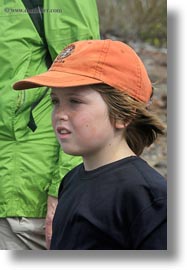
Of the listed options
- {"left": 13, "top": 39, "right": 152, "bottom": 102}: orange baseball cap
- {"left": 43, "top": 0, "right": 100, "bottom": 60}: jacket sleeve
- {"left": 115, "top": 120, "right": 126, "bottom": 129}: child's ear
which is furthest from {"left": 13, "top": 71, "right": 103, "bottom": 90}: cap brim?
{"left": 43, "top": 0, "right": 100, "bottom": 60}: jacket sleeve

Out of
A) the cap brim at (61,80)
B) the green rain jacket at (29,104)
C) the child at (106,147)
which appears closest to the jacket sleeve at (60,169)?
the green rain jacket at (29,104)

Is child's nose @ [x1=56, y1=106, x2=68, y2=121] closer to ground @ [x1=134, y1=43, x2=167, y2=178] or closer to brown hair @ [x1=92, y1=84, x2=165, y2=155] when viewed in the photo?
brown hair @ [x1=92, y1=84, x2=165, y2=155]

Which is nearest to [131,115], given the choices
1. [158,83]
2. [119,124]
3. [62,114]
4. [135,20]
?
[119,124]

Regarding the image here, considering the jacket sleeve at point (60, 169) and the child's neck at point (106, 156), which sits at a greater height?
the child's neck at point (106, 156)

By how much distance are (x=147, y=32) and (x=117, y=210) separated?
57 cm

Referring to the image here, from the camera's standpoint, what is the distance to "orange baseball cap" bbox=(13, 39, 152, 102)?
1.08m

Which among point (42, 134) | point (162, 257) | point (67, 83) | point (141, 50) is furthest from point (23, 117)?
point (162, 257)

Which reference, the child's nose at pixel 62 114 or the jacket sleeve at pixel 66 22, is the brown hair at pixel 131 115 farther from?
the jacket sleeve at pixel 66 22

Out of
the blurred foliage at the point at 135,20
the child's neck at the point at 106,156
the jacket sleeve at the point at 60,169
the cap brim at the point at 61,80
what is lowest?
the jacket sleeve at the point at 60,169

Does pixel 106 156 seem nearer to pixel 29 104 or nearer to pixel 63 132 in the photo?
pixel 63 132

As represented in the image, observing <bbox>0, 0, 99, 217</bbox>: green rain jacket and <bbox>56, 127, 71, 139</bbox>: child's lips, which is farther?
<bbox>0, 0, 99, 217</bbox>: green rain jacket

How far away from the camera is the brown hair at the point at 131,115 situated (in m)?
1.08

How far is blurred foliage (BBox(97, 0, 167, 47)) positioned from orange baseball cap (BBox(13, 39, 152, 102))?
277mm

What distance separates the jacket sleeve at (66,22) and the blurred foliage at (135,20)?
5cm
